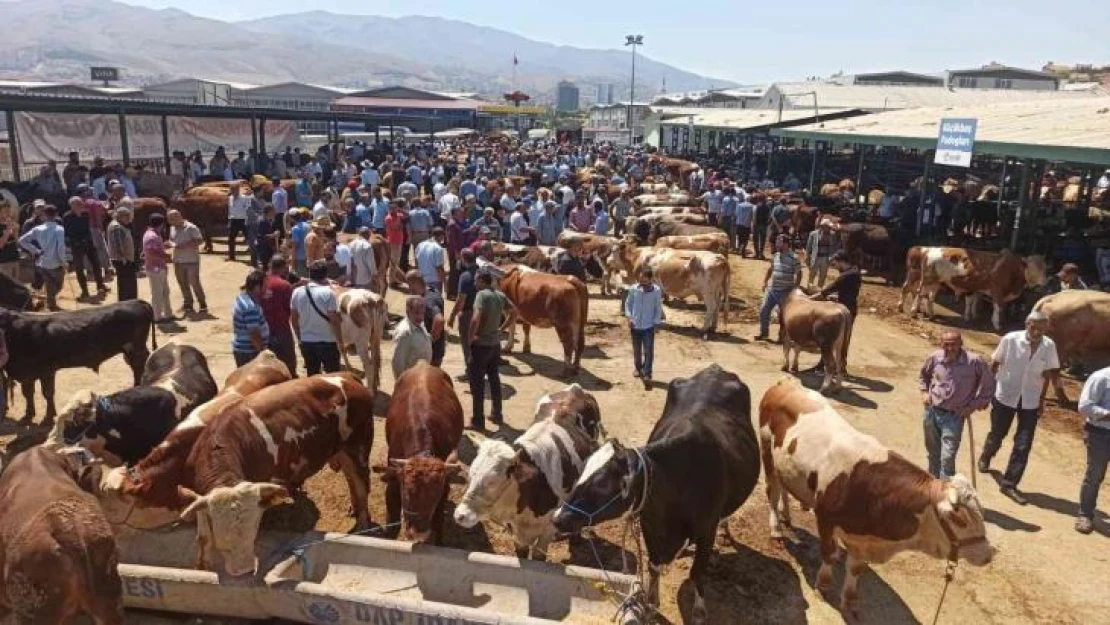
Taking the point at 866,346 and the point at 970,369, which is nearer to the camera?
the point at 970,369

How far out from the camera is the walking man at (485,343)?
902cm

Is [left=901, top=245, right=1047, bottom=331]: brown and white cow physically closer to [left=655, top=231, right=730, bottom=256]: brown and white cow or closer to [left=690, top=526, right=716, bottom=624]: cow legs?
[left=655, top=231, right=730, bottom=256]: brown and white cow

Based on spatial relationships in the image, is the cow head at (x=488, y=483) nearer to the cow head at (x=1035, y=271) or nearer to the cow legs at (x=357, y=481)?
the cow legs at (x=357, y=481)

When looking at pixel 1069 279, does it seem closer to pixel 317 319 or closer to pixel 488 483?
pixel 488 483

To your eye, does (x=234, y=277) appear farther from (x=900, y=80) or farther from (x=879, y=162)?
(x=900, y=80)

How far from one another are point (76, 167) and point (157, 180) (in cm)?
309

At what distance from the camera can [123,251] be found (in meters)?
12.1

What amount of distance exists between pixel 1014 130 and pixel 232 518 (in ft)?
59.9

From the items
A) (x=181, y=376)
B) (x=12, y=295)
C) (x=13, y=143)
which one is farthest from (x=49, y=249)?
(x=13, y=143)

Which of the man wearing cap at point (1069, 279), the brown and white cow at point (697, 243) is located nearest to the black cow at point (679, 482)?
the man wearing cap at point (1069, 279)

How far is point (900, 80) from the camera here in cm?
7900

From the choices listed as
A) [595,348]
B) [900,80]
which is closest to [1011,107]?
[595,348]

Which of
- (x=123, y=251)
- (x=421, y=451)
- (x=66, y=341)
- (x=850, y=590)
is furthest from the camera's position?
(x=123, y=251)

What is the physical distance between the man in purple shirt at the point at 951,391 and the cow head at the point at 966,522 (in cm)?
224
